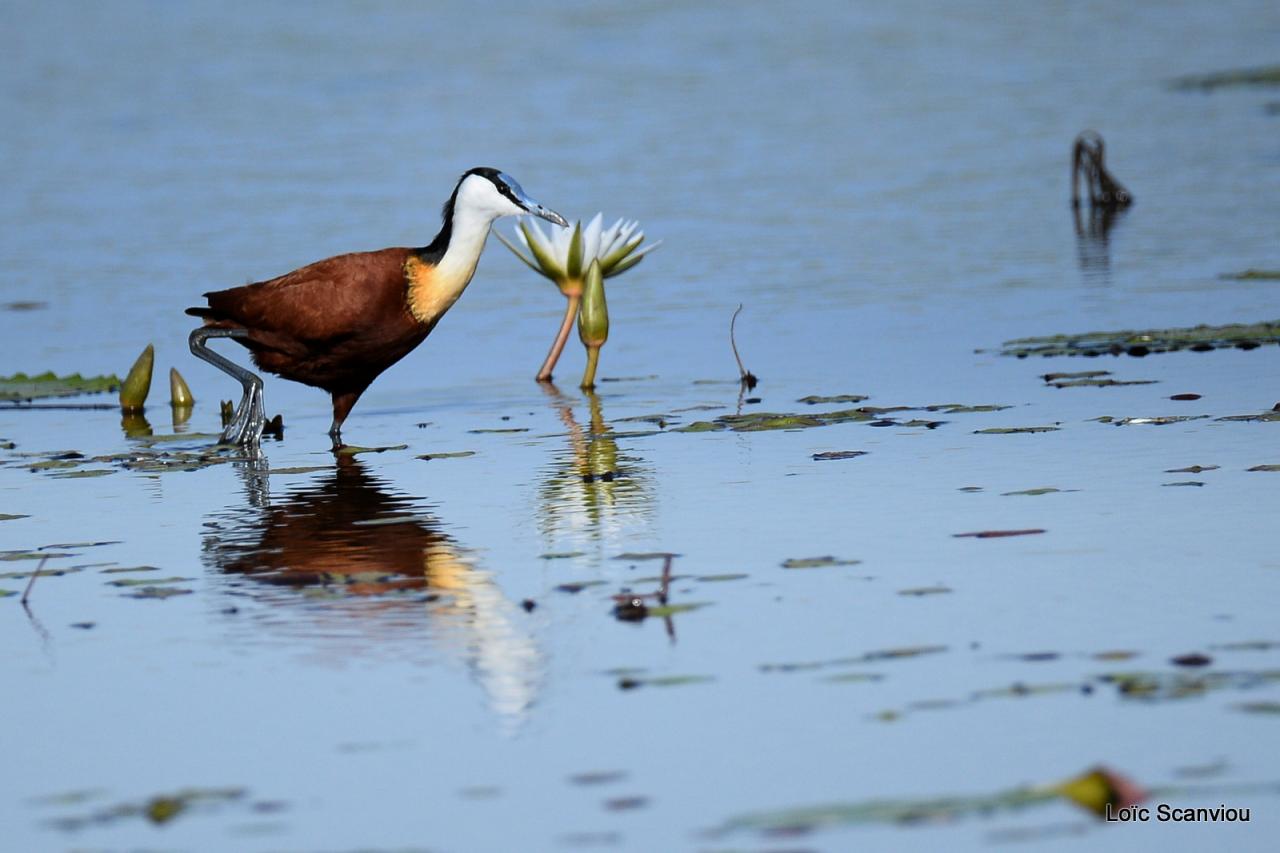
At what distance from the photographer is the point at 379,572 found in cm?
673

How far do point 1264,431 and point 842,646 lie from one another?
136 inches

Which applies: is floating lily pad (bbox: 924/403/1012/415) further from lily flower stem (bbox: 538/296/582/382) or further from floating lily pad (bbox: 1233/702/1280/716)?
floating lily pad (bbox: 1233/702/1280/716)

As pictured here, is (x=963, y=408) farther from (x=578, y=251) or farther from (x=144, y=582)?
(x=144, y=582)

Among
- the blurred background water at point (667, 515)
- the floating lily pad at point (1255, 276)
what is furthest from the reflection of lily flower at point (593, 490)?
the floating lily pad at point (1255, 276)

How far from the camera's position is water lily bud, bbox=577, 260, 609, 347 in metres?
11.1

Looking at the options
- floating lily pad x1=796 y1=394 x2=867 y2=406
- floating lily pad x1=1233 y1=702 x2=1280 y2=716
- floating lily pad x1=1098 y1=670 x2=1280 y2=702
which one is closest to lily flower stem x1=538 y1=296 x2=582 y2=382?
floating lily pad x1=796 y1=394 x2=867 y2=406

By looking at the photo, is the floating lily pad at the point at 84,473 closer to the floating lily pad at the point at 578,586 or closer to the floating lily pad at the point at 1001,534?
the floating lily pad at the point at 578,586

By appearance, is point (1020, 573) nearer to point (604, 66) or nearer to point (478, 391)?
point (478, 391)

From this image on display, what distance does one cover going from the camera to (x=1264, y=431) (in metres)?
8.38

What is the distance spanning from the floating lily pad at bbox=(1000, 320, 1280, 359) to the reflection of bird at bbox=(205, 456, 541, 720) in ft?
12.5

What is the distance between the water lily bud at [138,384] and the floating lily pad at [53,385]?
60 cm

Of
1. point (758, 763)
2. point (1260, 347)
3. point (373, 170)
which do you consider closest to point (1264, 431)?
point (1260, 347)

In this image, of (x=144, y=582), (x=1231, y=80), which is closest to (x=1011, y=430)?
(x=144, y=582)

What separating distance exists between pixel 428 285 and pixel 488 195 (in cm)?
50
